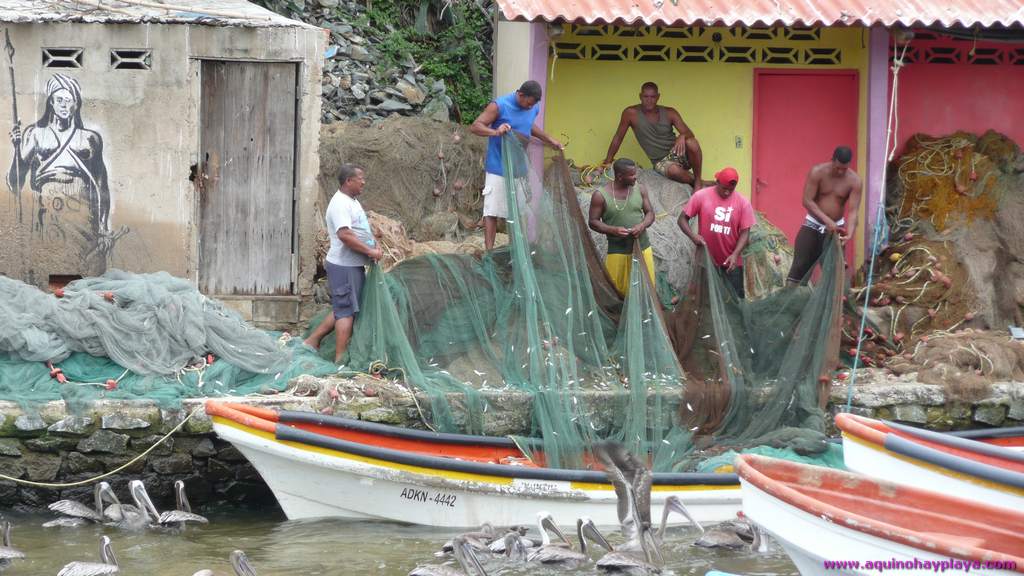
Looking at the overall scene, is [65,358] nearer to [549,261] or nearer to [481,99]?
[549,261]

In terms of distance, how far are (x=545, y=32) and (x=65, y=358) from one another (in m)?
5.62

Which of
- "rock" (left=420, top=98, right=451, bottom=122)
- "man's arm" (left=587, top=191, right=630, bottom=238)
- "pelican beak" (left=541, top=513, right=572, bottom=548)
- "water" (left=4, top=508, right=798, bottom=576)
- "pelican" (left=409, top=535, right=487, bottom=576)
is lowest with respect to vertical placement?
"water" (left=4, top=508, right=798, bottom=576)

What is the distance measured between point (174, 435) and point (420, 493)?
84.2 inches

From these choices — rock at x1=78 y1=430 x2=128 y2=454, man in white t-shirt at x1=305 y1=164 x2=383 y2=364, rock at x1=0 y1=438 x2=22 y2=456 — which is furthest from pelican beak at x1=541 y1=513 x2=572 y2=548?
rock at x1=0 y1=438 x2=22 y2=456

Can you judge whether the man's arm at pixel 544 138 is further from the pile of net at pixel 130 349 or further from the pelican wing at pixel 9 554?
the pelican wing at pixel 9 554

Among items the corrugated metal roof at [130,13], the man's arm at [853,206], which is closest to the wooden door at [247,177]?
the corrugated metal roof at [130,13]

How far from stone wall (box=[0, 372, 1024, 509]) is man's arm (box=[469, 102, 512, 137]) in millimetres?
2422

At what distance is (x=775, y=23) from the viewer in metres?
13.8

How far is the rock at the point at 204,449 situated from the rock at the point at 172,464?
8 cm

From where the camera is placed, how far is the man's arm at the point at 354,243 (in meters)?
11.8

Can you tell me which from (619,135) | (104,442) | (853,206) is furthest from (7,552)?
(853,206)

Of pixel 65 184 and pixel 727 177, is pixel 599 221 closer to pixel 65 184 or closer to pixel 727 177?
pixel 727 177

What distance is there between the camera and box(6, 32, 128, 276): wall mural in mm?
13242

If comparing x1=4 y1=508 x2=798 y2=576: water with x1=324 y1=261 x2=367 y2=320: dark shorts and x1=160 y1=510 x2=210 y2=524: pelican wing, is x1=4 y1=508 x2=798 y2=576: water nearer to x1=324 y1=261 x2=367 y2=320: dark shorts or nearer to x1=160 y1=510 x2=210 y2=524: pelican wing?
x1=160 y1=510 x2=210 y2=524: pelican wing
